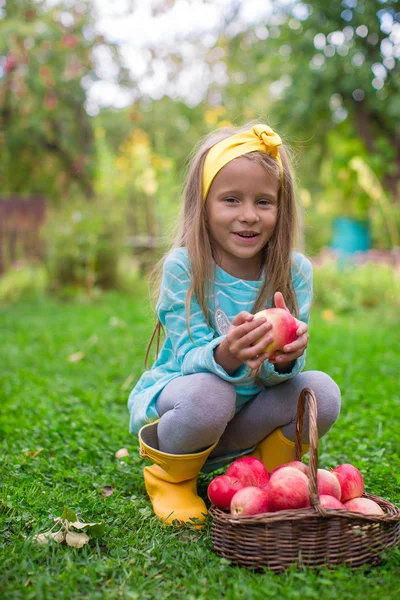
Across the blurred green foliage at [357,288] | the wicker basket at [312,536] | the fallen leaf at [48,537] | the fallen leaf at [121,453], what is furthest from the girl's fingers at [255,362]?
the blurred green foliage at [357,288]

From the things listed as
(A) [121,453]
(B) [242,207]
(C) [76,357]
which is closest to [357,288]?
(C) [76,357]

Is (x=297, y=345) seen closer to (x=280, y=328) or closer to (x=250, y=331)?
(x=280, y=328)

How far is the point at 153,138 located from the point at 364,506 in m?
13.7

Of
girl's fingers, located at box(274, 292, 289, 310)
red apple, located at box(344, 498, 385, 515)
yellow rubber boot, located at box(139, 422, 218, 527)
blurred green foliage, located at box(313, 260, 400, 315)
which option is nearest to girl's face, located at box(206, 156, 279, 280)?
girl's fingers, located at box(274, 292, 289, 310)

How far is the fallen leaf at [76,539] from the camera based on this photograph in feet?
6.74

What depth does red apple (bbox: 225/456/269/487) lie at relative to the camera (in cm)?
218

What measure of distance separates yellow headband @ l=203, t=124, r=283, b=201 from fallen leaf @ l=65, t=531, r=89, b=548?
4.20 ft

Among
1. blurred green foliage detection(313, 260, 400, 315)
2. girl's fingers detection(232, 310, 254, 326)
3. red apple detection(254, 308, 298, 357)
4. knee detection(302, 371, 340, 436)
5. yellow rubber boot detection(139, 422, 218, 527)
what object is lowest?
blurred green foliage detection(313, 260, 400, 315)

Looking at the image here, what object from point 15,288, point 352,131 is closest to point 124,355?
point 15,288

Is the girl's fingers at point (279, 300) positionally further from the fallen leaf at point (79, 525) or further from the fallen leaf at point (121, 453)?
the fallen leaf at point (121, 453)

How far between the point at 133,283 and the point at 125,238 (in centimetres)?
68

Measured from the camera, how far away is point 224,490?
2135mm

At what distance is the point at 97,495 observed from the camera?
8.22 feet

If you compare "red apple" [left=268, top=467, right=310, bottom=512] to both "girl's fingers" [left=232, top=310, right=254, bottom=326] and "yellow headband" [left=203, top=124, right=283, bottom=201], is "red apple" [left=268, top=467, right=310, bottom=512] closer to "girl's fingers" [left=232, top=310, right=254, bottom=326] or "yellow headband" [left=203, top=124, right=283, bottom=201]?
"girl's fingers" [left=232, top=310, right=254, bottom=326]
